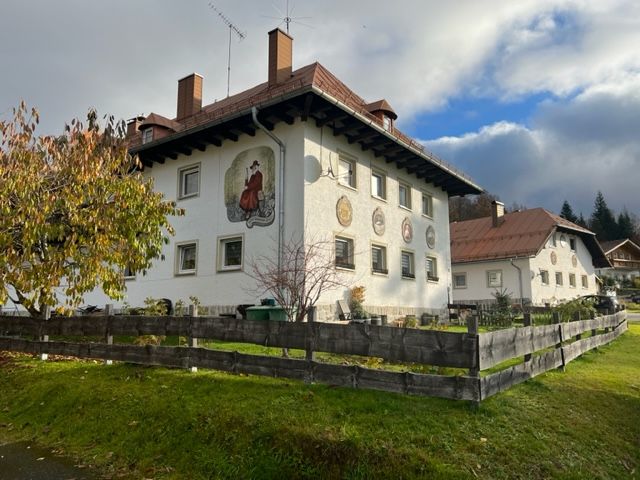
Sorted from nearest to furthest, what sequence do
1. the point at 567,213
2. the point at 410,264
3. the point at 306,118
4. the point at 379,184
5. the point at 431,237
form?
1. the point at 306,118
2. the point at 379,184
3. the point at 410,264
4. the point at 431,237
5. the point at 567,213

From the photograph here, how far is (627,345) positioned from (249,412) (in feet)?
40.1

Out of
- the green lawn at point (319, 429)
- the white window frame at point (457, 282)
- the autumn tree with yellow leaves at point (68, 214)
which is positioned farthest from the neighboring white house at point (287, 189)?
the white window frame at point (457, 282)

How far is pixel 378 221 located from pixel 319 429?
14.0m

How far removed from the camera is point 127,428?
21.4ft

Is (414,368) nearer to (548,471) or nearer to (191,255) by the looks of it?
(548,471)

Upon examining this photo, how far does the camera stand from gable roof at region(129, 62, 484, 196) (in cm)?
1564

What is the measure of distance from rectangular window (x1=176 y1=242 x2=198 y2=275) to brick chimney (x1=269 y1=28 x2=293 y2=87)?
22.7 feet

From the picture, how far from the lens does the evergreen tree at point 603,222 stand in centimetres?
8156

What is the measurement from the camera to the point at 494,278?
33.7 meters

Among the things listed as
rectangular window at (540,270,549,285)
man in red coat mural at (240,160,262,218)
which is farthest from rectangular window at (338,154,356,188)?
rectangular window at (540,270,549,285)

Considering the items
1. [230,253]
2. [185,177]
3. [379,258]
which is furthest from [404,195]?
[185,177]

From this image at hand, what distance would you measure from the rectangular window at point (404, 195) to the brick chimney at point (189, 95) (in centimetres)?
982

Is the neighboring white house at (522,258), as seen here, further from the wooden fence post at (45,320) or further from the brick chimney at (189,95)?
the wooden fence post at (45,320)

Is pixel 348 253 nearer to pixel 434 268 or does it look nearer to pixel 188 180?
pixel 188 180
